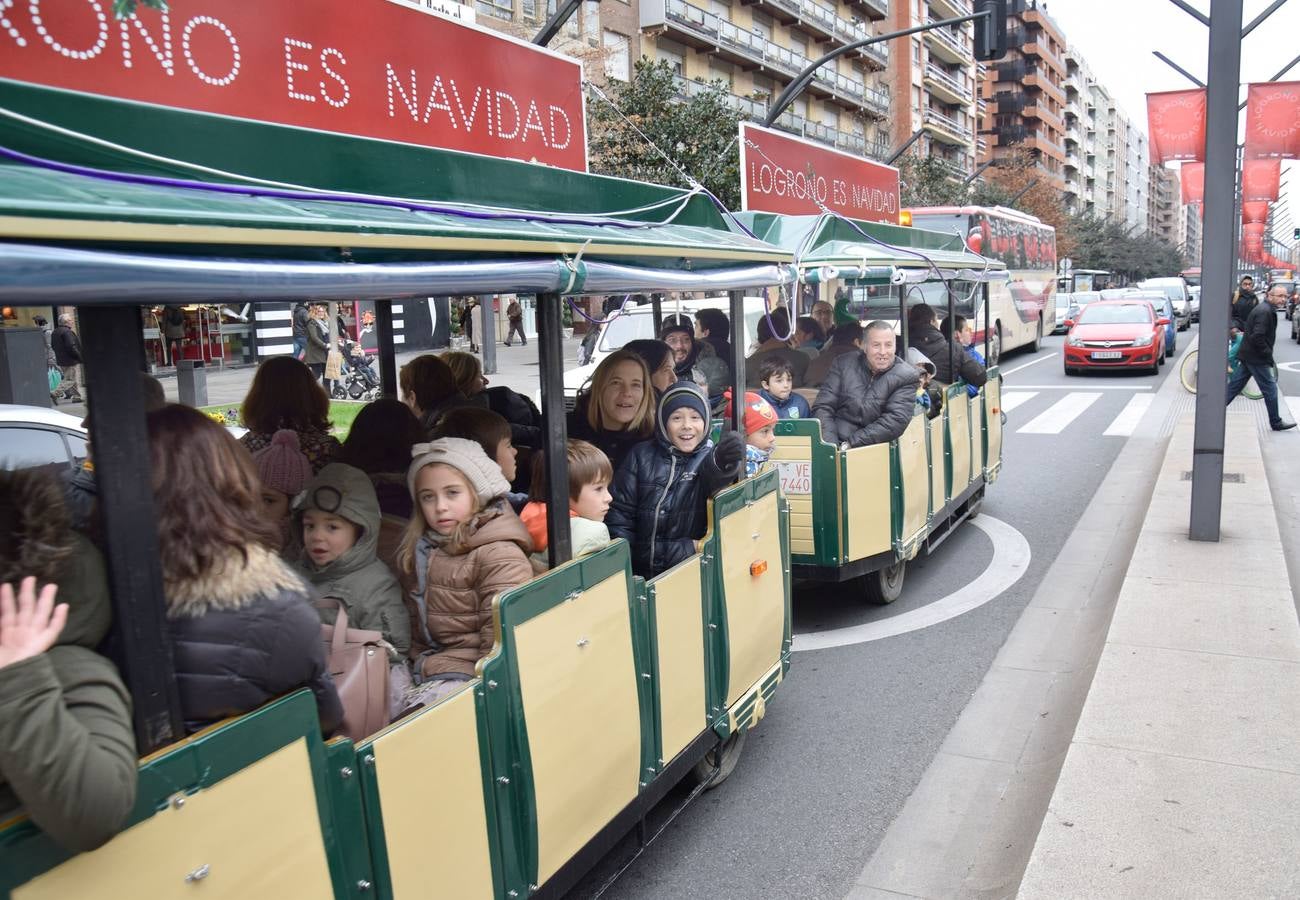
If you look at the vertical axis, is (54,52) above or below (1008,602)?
above

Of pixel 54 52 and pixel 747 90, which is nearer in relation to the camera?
pixel 54 52

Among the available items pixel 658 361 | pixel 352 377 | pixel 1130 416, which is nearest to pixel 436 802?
pixel 658 361

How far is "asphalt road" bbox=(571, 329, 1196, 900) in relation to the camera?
389 centimetres

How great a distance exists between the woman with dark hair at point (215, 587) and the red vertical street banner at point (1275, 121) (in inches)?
568

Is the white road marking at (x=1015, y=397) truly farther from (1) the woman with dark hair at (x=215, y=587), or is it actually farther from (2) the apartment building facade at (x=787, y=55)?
(2) the apartment building facade at (x=787, y=55)

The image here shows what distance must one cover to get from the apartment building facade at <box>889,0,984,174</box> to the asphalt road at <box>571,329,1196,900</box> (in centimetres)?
5364

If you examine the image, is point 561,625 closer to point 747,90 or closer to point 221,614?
point 221,614

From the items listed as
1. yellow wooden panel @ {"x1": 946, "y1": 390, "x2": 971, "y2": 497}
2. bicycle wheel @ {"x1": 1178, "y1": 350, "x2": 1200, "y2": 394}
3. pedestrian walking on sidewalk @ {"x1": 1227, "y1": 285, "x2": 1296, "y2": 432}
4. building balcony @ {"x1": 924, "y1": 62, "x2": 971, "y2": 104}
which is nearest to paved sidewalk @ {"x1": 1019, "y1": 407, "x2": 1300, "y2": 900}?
yellow wooden panel @ {"x1": 946, "y1": 390, "x2": 971, "y2": 497}

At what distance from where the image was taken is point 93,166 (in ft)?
7.62

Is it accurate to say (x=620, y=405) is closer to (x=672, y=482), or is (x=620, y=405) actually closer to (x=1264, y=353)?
(x=672, y=482)

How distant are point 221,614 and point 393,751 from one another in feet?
1.83

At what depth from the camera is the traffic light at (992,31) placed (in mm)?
15738

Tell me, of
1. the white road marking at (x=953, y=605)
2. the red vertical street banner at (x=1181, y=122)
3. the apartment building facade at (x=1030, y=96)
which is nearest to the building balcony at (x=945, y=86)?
the apartment building facade at (x=1030, y=96)

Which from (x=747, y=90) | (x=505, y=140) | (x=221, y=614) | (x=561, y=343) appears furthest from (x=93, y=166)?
(x=747, y=90)
